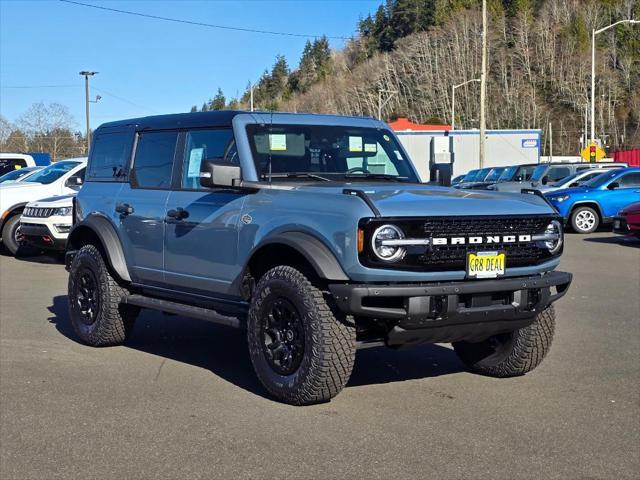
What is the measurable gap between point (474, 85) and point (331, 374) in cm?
11188

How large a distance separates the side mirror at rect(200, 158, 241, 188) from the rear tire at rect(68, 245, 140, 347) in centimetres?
194

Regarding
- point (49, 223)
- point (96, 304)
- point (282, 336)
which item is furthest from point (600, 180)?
point (282, 336)

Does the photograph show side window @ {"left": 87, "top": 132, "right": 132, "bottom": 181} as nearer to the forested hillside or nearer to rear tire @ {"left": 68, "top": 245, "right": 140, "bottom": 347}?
rear tire @ {"left": 68, "top": 245, "right": 140, "bottom": 347}

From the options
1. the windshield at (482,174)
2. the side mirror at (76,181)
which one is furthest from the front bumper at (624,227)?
the windshield at (482,174)

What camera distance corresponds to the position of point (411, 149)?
41.9 metres

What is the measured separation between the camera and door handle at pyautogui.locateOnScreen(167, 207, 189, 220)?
6945mm

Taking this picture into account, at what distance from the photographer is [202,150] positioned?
7129 millimetres

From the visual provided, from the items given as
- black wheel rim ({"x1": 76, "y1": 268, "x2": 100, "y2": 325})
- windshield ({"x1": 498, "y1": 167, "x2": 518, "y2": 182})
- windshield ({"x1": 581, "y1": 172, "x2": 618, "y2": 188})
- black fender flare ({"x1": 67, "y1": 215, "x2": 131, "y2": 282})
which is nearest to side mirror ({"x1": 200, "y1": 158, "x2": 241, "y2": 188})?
black fender flare ({"x1": 67, "y1": 215, "x2": 131, "y2": 282})

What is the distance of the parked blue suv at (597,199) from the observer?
22.2 meters

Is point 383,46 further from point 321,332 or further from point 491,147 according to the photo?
point 321,332

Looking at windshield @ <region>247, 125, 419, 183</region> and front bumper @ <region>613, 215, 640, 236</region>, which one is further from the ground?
windshield @ <region>247, 125, 419, 183</region>

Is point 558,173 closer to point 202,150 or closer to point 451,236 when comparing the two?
point 202,150

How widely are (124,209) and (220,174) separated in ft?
5.75

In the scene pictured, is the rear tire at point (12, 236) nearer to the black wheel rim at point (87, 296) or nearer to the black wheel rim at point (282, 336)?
the black wheel rim at point (87, 296)
